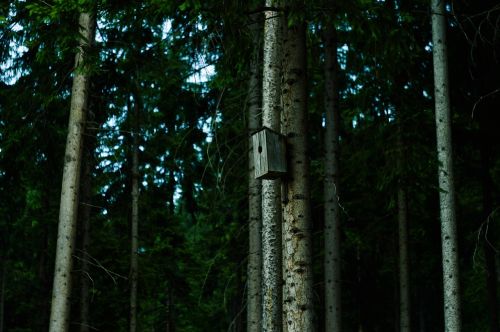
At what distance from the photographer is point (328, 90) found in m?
12.1

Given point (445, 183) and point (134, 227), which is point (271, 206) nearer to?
point (445, 183)

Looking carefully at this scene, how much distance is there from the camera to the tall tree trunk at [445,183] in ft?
30.7

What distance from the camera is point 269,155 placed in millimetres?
5828

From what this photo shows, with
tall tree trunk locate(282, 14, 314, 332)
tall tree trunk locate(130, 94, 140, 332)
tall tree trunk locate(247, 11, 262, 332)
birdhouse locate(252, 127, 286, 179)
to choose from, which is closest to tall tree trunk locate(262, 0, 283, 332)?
tall tree trunk locate(282, 14, 314, 332)

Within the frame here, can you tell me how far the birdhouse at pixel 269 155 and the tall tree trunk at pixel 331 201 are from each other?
4919 millimetres

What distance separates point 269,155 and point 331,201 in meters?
5.87

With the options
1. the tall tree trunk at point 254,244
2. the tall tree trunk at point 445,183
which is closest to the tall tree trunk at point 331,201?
the tall tree trunk at point 254,244

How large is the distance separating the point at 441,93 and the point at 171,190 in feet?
41.2

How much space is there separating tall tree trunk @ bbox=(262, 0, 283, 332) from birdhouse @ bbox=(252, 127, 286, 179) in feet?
4.12

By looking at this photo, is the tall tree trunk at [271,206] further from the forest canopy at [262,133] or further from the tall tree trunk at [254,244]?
the tall tree trunk at [254,244]

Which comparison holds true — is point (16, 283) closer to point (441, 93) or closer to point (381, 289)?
point (381, 289)

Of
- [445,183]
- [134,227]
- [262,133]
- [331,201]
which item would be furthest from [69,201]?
[134,227]

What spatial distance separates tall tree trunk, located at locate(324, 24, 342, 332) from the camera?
11155 mm

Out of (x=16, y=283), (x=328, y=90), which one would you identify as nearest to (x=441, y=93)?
(x=328, y=90)
